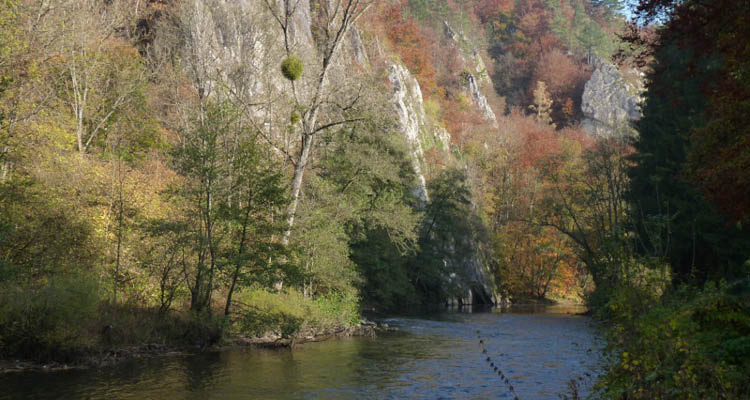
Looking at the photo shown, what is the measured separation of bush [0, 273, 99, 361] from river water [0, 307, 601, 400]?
0.87 metres

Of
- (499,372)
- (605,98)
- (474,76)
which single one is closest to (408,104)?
(474,76)

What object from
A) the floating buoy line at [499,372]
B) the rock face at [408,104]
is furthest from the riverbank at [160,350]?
the rock face at [408,104]

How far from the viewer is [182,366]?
14.5 meters

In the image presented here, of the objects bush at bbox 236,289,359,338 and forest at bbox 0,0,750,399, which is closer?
forest at bbox 0,0,750,399

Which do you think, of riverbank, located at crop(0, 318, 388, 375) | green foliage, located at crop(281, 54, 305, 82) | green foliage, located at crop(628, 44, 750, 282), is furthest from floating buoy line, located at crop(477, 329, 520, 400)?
green foliage, located at crop(281, 54, 305, 82)

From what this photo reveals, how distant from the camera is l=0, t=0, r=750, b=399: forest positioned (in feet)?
32.1

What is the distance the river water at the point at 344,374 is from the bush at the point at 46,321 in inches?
34.3

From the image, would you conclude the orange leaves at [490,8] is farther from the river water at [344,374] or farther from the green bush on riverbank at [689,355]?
the green bush on riverbank at [689,355]

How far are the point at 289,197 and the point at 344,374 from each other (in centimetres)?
657

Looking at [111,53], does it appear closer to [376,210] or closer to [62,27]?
[62,27]

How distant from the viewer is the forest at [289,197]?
385 inches

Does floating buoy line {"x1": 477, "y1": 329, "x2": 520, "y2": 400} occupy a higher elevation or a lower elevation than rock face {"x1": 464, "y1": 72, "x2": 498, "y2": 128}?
lower

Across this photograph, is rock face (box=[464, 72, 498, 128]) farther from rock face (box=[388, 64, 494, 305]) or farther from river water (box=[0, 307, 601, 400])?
river water (box=[0, 307, 601, 400])

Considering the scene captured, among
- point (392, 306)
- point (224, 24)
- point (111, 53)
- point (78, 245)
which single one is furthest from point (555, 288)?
point (78, 245)
